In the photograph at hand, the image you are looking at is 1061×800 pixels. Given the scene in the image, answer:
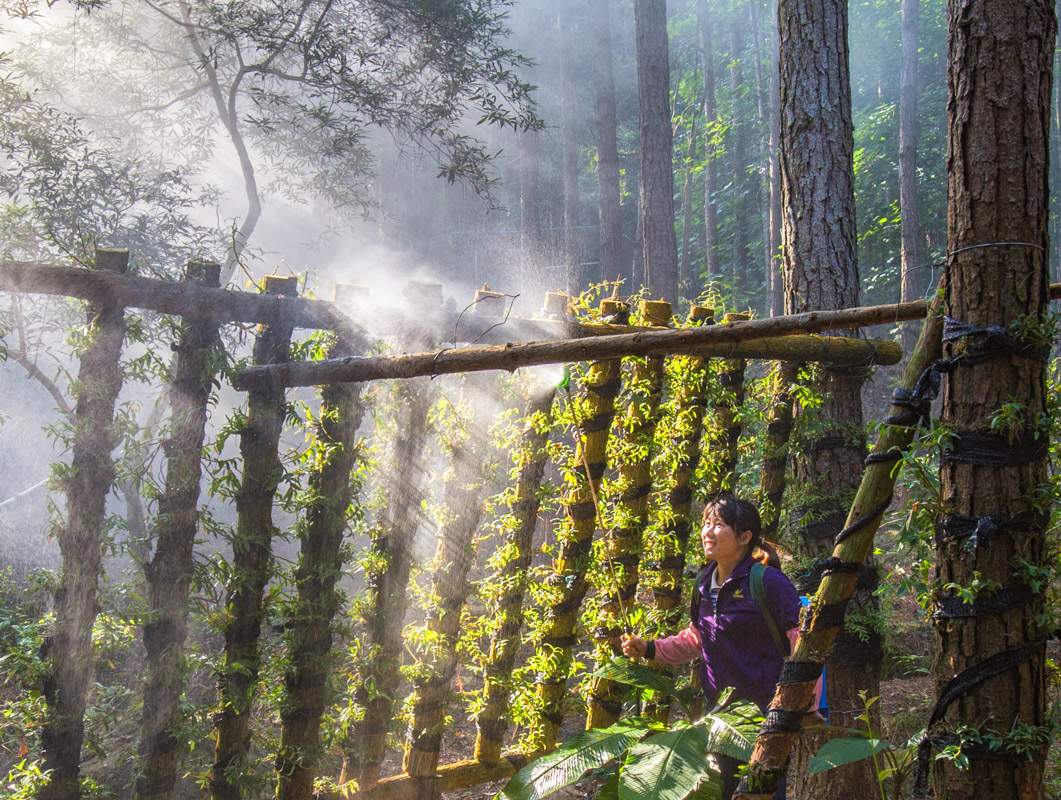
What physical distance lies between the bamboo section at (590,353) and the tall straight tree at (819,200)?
0.41 m

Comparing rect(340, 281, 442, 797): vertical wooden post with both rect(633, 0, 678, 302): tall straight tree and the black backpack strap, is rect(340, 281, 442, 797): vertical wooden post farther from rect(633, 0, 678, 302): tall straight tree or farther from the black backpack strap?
rect(633, 0, 678, 302): tall straight tree

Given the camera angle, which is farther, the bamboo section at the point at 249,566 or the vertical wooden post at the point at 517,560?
the vertical wooden post at the point at 517,560

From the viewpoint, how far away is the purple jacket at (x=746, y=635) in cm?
284

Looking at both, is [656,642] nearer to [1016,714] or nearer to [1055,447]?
[1016,714]

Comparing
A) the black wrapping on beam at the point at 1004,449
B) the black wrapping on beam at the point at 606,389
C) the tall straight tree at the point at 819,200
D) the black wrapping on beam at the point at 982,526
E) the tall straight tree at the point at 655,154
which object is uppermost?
the tall straight tree at the point at 655,154

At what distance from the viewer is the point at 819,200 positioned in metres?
4.11

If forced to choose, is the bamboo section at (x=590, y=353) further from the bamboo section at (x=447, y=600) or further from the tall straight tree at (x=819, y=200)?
the bamboo section at (x=447, y=600)

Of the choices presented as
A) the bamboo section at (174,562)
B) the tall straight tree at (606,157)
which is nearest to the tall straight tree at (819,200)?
the bamboo section at (174,562)

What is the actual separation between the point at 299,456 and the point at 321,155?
7666 mm

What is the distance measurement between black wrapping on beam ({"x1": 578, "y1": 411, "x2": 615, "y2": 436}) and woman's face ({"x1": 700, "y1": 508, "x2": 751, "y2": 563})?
0.64 m

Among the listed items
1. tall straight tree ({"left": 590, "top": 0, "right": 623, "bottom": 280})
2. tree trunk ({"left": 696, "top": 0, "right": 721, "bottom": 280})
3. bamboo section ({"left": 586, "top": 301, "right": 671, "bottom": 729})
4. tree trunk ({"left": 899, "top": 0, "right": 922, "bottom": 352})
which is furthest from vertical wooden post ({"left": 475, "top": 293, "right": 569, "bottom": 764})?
tree trunk ({"left": 696, "top": 0, "right": 721, "bottom": 280})

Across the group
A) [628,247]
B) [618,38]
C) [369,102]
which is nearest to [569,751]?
[369,102]

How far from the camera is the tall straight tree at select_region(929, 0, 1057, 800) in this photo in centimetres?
188

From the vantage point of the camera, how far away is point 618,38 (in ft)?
92.7
